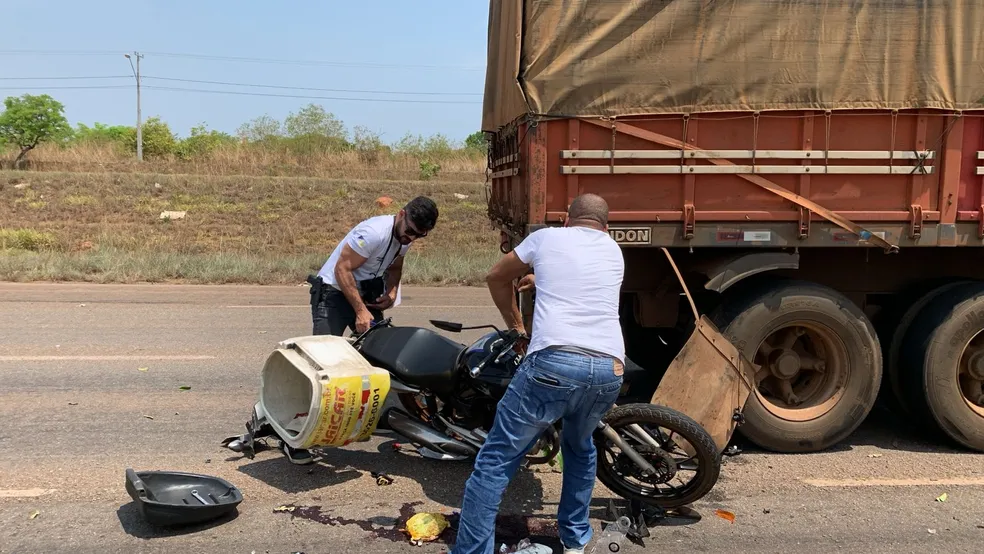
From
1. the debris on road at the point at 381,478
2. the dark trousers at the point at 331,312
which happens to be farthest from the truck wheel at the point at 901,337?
the dark trousers at the point at 331,312

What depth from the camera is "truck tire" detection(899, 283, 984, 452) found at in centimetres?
469

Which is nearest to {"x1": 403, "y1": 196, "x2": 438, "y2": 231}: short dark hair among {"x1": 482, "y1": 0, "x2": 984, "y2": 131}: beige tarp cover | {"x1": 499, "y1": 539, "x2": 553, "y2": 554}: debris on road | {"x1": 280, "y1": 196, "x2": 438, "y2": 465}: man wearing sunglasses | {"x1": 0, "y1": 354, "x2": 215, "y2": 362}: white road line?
{"x1": 280, "y1": 196, "x2": 438, "y2": 465}: man wearing sunglasses

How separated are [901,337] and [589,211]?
Result: 114 inches

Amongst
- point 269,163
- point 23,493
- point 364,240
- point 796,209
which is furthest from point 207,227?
point 796,209

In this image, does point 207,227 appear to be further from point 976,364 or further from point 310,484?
point 976,364

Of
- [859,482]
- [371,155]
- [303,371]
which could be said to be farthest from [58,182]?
[859,482]

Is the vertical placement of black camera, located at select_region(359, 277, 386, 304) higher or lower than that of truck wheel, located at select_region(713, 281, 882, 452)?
higher

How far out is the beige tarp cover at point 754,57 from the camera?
452 cm

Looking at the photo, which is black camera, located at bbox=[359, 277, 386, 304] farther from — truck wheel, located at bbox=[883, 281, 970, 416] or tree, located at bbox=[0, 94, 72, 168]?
tree, located at bbox=[0, 94, 72, 168]

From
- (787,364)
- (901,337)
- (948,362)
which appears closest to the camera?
(948,362)

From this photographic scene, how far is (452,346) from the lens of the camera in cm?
429

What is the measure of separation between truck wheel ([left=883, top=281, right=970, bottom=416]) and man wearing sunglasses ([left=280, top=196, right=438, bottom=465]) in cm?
325

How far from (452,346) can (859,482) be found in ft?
8.49

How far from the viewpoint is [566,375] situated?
3125 millimetres
